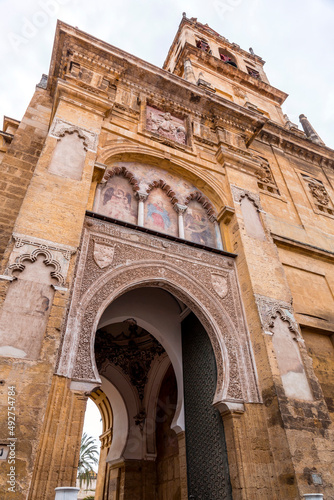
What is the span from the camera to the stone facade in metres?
4.26

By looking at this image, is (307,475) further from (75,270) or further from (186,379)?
(75,270)

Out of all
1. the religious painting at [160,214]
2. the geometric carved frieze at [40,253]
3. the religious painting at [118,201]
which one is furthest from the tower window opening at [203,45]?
the geometric carved frieze at [40,253]

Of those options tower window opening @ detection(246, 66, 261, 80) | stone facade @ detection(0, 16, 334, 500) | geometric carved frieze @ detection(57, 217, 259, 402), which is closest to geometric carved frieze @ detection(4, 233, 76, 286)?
stone facade @ detection(0, 16, 334, 500)

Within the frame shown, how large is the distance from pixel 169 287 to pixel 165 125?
4.81 meters

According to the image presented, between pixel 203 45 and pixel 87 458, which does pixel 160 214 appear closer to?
pixel 203 45

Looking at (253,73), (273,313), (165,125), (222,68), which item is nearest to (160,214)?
(165,125)

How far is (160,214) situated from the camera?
748 cm

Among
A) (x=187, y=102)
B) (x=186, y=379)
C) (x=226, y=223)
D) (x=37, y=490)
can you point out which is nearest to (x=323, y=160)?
(x=187, y=102)

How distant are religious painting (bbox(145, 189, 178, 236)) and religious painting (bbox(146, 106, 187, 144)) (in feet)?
5.97

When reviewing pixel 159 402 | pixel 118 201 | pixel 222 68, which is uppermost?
pixel 222 68

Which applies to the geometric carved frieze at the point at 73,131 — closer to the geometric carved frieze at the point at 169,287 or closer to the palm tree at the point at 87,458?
the geometric carved frieze at the point at 169,287

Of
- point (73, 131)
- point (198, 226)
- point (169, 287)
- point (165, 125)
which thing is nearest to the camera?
point (169, 287)

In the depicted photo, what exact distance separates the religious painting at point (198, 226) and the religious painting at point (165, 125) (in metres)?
1.99

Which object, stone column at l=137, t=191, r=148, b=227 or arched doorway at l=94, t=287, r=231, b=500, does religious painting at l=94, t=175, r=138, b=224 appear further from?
arched doorway at l=94, t=287, r=231, b=500
